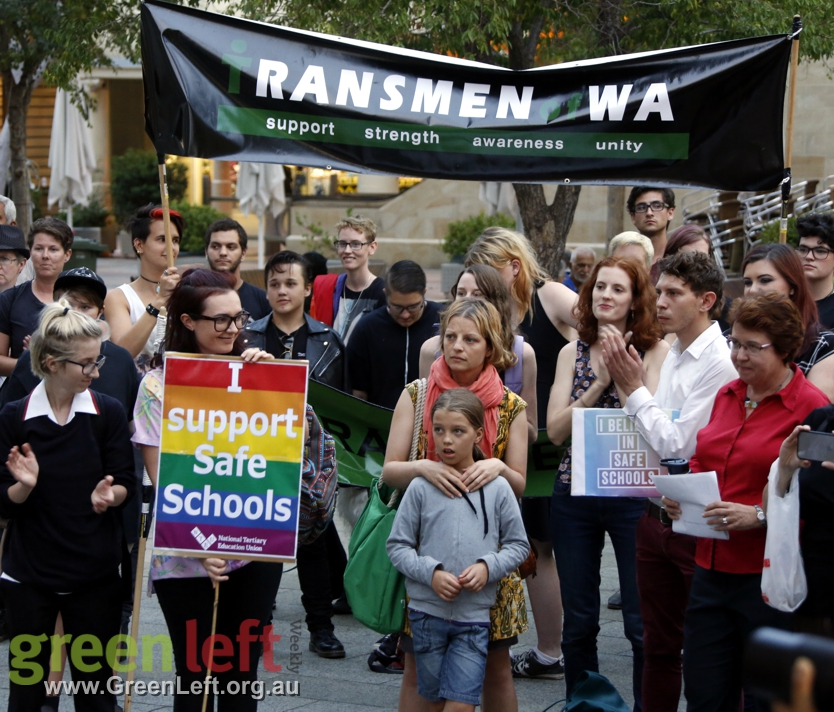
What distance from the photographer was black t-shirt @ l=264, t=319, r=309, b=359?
6.27 meters

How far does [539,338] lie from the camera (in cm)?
568

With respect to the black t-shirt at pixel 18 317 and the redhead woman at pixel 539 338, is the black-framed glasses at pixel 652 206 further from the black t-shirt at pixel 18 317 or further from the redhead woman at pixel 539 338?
the black t-shirt at pixel 18 317

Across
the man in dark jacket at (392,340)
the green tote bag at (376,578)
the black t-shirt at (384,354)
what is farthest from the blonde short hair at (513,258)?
the green tote bag at (376,578)

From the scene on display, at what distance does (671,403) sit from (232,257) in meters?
3.30

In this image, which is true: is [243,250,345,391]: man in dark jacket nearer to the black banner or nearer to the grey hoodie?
the black banner

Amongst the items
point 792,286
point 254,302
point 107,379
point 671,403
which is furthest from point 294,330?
point 792,286

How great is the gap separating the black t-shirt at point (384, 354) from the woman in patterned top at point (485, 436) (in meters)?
1.62

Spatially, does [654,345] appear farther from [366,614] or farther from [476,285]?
A: [366,614]

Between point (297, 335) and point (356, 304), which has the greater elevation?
point (356, 304)

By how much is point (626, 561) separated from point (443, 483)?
1.01m

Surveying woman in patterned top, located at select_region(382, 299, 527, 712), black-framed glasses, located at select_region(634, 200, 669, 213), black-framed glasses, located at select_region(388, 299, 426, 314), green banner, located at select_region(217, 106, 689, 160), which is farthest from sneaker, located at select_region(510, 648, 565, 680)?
black-framed glasses, located at select_region(634, 200, 669, 213)

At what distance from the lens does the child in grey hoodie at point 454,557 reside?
4055 mm

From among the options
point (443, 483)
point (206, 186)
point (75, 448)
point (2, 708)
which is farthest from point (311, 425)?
point (206, 186)

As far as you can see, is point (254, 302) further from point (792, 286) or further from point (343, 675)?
point (792, 286)
